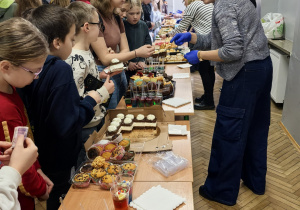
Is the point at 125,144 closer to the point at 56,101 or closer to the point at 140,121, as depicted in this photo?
the point at 140,121

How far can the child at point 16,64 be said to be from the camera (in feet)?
3.64

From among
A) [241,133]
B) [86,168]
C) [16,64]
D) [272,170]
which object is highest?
[16,64]

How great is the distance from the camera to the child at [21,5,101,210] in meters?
1.35

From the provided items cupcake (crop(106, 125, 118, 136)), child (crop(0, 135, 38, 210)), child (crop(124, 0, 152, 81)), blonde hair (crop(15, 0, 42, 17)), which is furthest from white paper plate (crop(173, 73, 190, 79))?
child (crop(0, 135, 38, 210))

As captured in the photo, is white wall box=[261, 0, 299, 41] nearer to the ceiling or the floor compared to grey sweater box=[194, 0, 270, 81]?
nearer to the floor

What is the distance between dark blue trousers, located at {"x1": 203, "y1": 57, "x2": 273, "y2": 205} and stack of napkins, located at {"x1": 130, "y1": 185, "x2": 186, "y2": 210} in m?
0.95

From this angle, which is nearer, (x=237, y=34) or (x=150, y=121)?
(x=237, y=34)

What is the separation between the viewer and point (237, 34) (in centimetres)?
185

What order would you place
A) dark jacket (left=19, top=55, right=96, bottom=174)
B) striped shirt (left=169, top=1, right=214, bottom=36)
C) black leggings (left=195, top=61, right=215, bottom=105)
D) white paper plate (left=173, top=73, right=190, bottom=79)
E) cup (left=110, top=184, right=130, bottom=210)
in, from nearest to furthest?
cup (left=110, top=184, right=130, bottom=210), dark jacket (left=19, top=55, right=96, bottom=174), white paper plate (left=173, top=73, right=190, bottom=79), striped shirt (left=169, top=1, right=214, bottom=36), black leggings (left=195, top=61, right=215, bottom=105)

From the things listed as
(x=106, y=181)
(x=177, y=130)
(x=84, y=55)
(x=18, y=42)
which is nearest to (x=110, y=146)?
(x=106, y=181)

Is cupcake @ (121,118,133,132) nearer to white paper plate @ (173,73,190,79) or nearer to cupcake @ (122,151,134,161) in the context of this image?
cupcake @ (122,151,134,161)

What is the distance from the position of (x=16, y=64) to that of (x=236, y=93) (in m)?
1.47

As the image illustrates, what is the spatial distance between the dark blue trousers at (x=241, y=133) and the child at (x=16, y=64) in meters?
1.38

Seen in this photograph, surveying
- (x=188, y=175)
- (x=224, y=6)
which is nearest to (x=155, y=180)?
(x=188, y=175)
